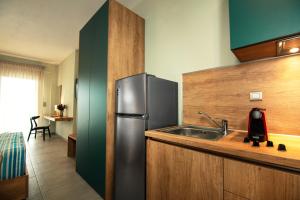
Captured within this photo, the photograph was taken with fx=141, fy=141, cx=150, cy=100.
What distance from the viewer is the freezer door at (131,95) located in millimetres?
1373

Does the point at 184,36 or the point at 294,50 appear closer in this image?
the point at 294,50

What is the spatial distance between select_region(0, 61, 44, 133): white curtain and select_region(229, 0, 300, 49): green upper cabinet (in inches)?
255

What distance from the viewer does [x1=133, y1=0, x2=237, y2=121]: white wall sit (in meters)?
1.46

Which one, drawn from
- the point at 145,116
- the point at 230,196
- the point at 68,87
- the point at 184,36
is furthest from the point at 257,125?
the point at 68,87

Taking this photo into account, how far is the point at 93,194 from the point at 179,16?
2596 millimetres

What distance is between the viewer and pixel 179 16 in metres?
1.82

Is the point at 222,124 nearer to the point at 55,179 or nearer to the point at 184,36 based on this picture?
the point at 184,36

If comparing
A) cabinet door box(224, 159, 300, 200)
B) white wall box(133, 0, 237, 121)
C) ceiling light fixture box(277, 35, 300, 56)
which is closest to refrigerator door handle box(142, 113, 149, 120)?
white wall box(133, 0, 237, 121)

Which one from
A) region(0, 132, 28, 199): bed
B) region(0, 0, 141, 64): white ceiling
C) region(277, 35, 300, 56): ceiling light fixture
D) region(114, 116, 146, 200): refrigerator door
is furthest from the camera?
region(0, 0, 141, 64): white ceiling

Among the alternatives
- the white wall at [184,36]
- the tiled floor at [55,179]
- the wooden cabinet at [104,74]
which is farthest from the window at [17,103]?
the white wall at [184,36]

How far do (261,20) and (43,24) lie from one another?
3.95 metres

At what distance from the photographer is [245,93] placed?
129 centimetres

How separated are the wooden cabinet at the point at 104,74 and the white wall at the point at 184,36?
238mm

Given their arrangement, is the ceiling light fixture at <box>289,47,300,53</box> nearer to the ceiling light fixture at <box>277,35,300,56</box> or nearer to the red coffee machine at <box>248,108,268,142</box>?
the ceiling light fixture at <box>277,35,300,56</box>
